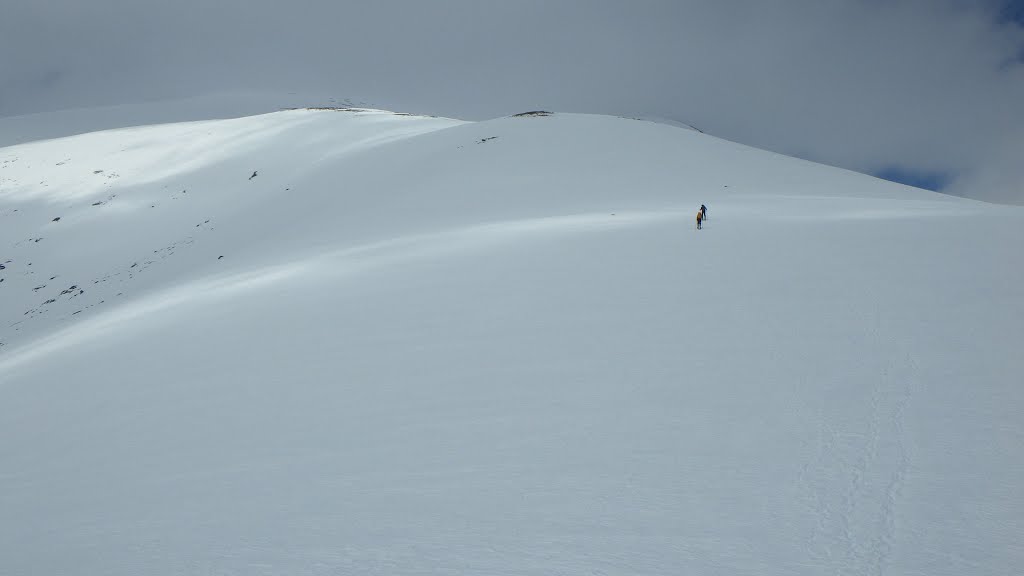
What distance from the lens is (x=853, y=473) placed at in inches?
202

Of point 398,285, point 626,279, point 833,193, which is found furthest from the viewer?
point 833,193

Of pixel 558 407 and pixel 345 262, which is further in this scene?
pixel 345 262

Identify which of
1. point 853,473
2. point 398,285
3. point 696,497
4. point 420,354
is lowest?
point 696,497

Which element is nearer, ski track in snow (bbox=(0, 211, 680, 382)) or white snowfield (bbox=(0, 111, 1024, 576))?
white snowfield (bbox=(0, 111, 1024, 576))

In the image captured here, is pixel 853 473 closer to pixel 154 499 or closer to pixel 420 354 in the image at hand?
pixel 420 354

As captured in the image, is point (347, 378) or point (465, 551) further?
point (347, 378)

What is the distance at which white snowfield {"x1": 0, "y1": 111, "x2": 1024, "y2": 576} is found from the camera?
462 cm

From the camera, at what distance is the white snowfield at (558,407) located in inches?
182

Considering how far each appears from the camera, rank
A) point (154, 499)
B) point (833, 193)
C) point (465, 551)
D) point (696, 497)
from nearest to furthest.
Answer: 1. point (465, 551)
2. point (696, 497)
3. point (154, 499)
4. point (833, 193)

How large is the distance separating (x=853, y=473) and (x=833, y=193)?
20.3 meters

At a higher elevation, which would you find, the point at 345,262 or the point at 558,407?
the point at 345,262

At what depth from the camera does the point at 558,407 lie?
22.4 feet

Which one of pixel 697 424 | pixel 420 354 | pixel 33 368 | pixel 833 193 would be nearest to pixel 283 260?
pixel 33 368

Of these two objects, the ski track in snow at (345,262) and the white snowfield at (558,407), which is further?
the ski track in snow at (345,262)
